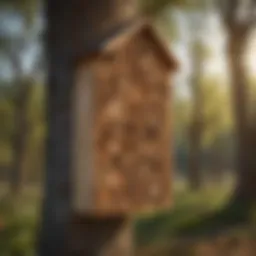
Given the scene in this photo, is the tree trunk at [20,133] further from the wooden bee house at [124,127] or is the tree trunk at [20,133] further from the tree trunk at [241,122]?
the tree trunk at [241,122]

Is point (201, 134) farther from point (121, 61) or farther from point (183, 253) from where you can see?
point (121, 61)

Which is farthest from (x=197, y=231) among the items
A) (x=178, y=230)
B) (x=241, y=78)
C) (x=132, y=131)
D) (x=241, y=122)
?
(x=132, y=131)

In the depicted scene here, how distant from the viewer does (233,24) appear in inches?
248

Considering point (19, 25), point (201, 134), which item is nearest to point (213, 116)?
point (201, 134)

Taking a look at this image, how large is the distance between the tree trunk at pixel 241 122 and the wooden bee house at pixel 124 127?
382 centimetres

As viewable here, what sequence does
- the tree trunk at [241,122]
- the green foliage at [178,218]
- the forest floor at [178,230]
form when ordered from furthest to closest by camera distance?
the tree trunk at [241,122]
the green foliage at [178,218]
the forest floor at [178,230]

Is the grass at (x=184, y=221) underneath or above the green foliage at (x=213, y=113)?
underneath

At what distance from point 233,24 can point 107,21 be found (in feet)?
14.0

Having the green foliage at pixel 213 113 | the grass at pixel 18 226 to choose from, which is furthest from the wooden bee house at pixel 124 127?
the green foliage at pixel 213 113

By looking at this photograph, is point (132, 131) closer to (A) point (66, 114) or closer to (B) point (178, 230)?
(A) point (66, 114)

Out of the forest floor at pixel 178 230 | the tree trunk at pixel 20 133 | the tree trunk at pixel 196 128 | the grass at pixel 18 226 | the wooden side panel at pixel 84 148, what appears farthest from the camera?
the tree trunk at pixel 196 128

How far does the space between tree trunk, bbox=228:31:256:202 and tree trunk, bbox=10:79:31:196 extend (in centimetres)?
202

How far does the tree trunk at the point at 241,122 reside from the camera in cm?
605

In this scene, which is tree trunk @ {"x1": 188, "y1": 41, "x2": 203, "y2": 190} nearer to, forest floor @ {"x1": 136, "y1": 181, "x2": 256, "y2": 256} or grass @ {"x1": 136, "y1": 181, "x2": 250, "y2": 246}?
grass @ {"x1": 136, "y1": 181, "x2": 250, "y2": 246}
